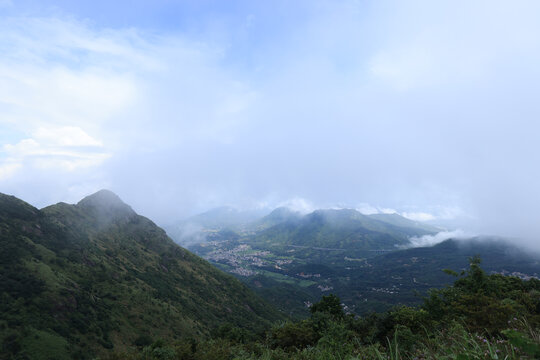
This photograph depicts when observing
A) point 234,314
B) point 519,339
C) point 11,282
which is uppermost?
point 519,339

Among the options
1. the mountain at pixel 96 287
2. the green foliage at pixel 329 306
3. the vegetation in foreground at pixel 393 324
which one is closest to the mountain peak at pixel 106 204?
the mountain at pixel 96 287

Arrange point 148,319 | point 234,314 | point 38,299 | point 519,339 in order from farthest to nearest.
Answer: point 234,314
point 148,319
point 38,299
point 519,339

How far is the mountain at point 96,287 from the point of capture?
53000 millimetres

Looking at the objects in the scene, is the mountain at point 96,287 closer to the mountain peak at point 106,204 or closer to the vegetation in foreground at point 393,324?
the mountain peak at point 106,204

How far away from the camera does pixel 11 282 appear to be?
193 ft

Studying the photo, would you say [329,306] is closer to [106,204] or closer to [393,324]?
[393,324]

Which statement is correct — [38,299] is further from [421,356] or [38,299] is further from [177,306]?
[421,356]

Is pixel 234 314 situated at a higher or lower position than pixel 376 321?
lower

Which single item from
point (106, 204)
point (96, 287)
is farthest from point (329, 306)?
point (106, 204)

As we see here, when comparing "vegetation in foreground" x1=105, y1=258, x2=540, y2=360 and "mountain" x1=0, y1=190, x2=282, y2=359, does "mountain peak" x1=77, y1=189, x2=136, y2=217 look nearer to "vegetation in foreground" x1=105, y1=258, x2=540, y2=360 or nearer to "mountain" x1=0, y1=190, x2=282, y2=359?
"mountain" x1=0, y1=190, x2=282, y2=359

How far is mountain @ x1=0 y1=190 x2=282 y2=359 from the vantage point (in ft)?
174

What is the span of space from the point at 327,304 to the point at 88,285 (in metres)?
70.7

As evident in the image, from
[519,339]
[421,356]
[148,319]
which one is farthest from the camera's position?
[148,319]

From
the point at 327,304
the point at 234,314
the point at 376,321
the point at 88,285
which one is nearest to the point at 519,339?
the point at 376,321
